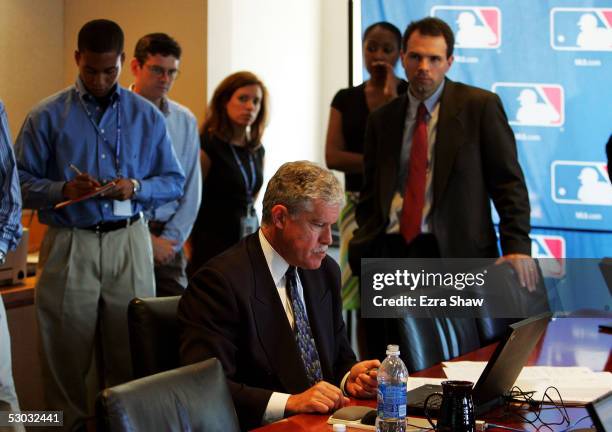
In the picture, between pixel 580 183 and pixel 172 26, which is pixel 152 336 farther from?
pixel 580 183

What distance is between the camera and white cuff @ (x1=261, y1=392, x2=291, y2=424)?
251 cm

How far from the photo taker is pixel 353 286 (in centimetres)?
541

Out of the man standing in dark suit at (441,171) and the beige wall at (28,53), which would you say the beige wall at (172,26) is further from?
the man standing in dark suit at (441,171)

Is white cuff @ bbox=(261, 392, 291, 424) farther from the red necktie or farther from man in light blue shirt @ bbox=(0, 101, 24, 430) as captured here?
the red necktie

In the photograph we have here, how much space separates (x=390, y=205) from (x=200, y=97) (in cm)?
190

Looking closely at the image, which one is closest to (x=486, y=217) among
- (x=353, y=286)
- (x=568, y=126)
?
(x=353, y=286)

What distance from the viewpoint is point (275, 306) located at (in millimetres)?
2801

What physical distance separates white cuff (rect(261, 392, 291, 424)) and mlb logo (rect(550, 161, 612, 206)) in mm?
3648

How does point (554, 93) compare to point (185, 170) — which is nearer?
point (185, 170)

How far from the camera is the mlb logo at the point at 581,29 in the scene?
220 inches

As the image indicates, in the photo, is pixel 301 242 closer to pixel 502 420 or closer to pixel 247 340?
pixel 247 340

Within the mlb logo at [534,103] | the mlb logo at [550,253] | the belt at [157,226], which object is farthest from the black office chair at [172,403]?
the mlb logo at [534,103]

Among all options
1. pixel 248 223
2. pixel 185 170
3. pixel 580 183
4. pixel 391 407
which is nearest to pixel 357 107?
pixel 248 223

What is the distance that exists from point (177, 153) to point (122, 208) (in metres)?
1.01
